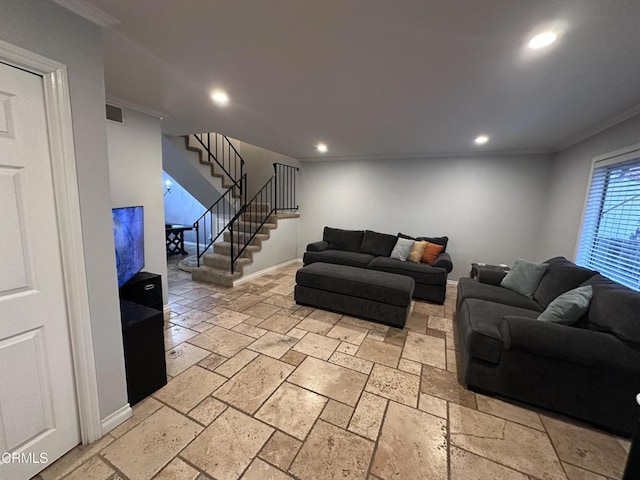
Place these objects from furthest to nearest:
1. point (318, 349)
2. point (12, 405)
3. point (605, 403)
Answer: point (318, 349)
point (605, 403)
point (12, 405)

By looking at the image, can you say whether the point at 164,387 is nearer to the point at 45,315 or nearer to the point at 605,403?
the point at 45,315

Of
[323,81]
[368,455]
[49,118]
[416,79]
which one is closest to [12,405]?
[49,118]

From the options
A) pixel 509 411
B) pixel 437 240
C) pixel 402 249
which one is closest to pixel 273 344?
pixel 509 411

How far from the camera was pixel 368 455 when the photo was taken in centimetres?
149

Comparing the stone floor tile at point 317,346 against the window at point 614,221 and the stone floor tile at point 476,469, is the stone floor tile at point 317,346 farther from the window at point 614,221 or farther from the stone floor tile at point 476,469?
the window at point 614,221

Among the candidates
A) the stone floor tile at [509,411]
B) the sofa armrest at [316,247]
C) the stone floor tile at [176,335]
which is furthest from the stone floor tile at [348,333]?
the sofa armrest at [316,247]

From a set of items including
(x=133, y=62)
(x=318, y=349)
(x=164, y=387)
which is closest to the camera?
(x=133, y=62)

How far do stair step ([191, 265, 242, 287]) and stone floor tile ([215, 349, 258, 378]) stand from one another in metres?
2.00

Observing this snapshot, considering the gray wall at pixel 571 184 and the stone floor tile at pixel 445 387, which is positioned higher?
the gray wall at pixel 571 184

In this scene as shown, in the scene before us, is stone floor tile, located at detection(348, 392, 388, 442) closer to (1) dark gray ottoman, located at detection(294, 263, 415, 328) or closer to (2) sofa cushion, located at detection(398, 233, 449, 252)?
(1) dark gray ottoman, located at detection(294, 263, 415, 328)

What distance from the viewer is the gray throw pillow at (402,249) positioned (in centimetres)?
444

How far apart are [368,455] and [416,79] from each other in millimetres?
2533

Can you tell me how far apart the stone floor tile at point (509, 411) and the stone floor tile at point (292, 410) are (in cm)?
120

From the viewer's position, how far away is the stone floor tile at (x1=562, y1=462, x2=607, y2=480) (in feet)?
4.60
